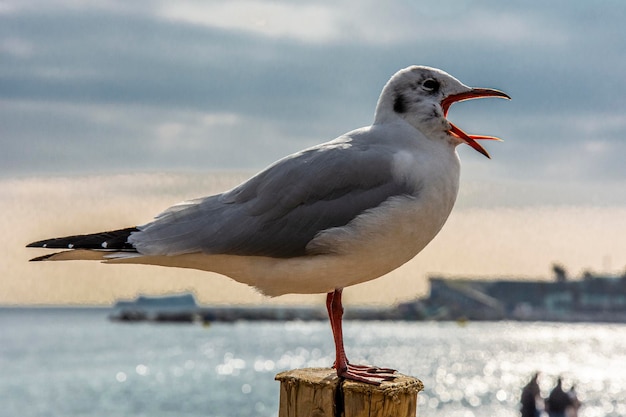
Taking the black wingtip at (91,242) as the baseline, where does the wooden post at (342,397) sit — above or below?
below

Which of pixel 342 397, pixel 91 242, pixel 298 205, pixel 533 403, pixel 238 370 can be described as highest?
pixel 298 205

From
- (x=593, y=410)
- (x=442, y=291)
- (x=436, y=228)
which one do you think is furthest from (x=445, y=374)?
(x=442, y=291)

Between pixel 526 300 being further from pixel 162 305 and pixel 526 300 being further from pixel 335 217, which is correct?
pixel 335 217

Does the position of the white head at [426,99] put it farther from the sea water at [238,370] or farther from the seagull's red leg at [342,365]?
the sea water at [238,370]

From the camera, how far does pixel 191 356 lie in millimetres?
75125

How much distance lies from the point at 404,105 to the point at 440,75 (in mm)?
217

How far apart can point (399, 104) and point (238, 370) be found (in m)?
59.3

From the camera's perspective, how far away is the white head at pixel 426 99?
490 cm

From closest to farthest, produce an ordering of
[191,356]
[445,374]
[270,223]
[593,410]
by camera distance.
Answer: [270,223]
[593,410]
[445,374]
[191,356]

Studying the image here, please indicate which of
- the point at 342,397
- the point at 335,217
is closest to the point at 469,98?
the point at 335,217

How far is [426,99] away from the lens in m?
4.91

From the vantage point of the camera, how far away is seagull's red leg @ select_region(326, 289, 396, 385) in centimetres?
480

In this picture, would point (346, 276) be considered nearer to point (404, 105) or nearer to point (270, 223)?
point (270, 223)

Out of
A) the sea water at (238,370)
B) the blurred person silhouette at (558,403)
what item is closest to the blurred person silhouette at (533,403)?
the blurred person silhouette at (558,403)
